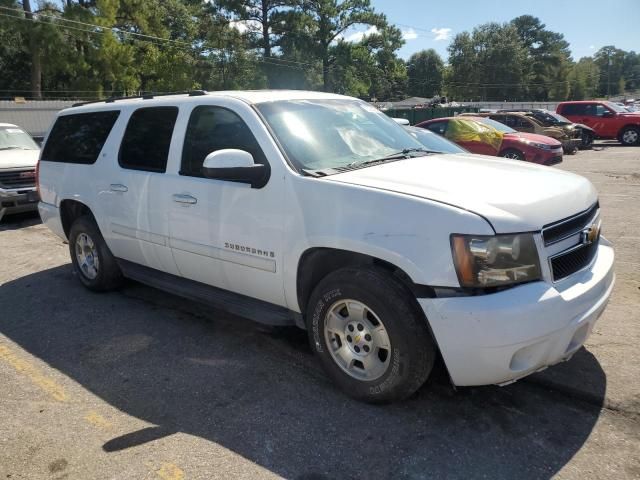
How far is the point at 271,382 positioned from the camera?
356cm

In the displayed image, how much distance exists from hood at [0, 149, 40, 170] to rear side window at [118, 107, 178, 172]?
578 cm

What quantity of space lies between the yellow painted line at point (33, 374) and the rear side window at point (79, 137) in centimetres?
193

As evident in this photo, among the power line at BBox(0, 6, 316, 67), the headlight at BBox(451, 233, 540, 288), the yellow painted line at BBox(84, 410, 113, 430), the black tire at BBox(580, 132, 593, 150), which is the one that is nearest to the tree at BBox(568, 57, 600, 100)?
the power line at BBox(0, 6, 316, 67)

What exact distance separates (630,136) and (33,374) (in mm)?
24526

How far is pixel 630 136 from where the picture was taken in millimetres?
22359

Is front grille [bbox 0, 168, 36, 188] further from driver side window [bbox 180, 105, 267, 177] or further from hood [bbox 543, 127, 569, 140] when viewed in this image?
hood [bbox 543, 127, 569, 140]

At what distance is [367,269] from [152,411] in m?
1.59

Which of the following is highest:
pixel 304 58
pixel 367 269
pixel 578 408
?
pixel 304 58

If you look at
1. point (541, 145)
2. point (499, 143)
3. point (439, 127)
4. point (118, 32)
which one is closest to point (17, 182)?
point (439, 127)

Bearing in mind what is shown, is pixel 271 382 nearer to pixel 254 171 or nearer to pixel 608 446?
pixel 254 171

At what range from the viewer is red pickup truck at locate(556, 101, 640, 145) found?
72.9 ft

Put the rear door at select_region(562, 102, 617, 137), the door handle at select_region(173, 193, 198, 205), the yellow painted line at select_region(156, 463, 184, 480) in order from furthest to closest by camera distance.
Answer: the rear door at select_region(562, 102, 617, 137) → the door handle at select_region(173, 193, 198, 205) → the yellow painted line at select_region(156, 463, 184, 480)

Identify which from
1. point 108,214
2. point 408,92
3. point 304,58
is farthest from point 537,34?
point 108,214

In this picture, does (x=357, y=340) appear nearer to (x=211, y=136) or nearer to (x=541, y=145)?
(x=211, y=136)
